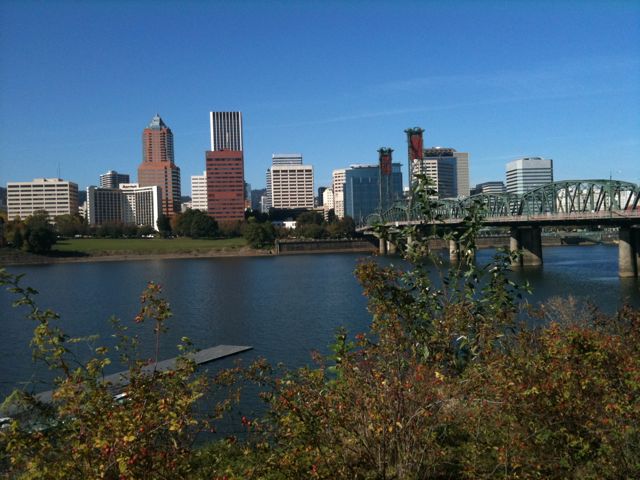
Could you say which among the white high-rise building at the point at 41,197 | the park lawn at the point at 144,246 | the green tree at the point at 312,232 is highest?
the white high-rise building at the point at 41,197

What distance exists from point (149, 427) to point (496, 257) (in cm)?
601

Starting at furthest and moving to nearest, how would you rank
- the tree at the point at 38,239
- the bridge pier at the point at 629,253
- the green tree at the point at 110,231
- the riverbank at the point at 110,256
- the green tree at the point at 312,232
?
the green tree at the point at 110,231 < the green tree at the point at 312,232 < the tree at the point at 38,239 < the riverbank at the point at 110,256 < the bridge pier at the point at 629,253

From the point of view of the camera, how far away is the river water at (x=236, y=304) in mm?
26703

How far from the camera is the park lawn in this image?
104812 millimetres

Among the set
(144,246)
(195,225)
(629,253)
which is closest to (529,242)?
(629,253)

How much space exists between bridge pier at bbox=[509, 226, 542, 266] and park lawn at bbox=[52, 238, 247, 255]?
52464 mm

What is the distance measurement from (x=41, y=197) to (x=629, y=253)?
17094 cm

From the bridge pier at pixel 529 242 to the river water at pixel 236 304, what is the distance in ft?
17.6

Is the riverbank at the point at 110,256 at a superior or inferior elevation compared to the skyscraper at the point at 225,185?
inferior

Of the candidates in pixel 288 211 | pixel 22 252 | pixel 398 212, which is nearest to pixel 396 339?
pixel 22 252

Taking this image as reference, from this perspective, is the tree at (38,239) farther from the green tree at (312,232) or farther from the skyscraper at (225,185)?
the skyscraper at (225,185)

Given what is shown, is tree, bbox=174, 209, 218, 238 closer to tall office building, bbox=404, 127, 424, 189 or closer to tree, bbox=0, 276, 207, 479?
tall office building, bbox=404, 127, 424, 189

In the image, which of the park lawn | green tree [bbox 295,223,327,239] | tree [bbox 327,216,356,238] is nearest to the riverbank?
the park lawn

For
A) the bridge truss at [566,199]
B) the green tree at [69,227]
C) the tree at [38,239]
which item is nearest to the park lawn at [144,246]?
Answer: the tree at [38,239]
